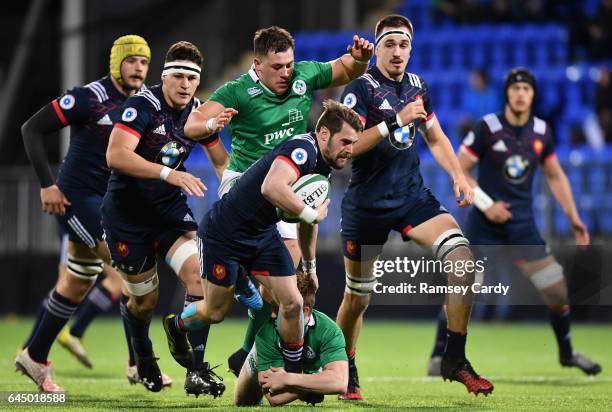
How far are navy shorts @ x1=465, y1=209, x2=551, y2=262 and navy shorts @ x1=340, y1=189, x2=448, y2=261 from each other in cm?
175

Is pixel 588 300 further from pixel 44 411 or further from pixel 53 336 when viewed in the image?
pixel 44 411

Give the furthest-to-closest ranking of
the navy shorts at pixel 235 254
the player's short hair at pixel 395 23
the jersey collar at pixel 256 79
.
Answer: the player's short hair at pixel 395 23 < the jersey collar at pixel 256 79 < the navy shorts at pixel 235 254

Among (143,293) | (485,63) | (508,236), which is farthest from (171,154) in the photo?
(485,63)

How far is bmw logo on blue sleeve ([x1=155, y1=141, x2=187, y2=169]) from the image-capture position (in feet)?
25.6

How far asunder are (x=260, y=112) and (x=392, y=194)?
1.07 meters

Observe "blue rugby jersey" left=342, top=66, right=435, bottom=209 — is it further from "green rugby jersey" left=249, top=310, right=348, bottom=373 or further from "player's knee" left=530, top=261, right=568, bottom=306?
"player's knee" left=530, top=261, right=568, bottom=306

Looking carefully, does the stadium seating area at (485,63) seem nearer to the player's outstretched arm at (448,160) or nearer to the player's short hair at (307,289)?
the player's outstretched arm at (448,160)

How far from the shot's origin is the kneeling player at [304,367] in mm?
6723

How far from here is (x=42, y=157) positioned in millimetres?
8586

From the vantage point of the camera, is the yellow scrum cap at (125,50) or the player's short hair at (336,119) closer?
the player's short hair at (336,119)

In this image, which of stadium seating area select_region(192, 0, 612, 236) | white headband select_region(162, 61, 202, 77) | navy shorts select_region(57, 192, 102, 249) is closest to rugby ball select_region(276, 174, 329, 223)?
white headband select_region(162, 61, 202, 77)

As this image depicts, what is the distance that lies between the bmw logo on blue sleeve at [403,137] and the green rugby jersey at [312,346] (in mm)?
1508

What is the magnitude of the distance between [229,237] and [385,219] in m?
1.43

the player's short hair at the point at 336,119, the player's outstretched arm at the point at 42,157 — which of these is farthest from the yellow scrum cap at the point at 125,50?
the player's short hair at the point at 336,119
